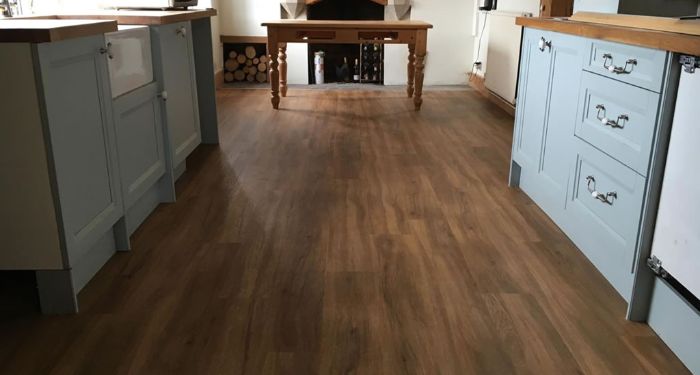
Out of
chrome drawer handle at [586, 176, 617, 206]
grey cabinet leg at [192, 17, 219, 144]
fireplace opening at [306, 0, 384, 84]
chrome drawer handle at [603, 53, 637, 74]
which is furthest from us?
fireplace opening at [306, 0, 384, 84]

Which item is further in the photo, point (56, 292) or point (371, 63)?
point (371, 63)

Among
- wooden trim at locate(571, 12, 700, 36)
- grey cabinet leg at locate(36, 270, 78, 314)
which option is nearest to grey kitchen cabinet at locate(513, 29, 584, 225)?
wooden trim at locate(571, 12, 700, 36)

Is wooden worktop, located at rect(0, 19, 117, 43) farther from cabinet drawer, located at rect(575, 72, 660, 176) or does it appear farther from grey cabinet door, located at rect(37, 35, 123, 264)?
cabinet drawer, located at rect(575, 72, 660, 176)

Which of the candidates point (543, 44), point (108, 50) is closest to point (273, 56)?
point (543, 44)

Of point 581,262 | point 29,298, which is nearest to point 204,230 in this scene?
point 29,298

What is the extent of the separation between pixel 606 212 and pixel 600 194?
67mm

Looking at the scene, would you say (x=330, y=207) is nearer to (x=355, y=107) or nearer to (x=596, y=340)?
A: (x=596, y=340)

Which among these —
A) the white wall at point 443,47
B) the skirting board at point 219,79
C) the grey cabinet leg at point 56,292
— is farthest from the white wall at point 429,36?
the grey cabinet leg at point 56,292

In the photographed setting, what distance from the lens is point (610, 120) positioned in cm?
195

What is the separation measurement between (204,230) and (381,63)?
13.9 ft

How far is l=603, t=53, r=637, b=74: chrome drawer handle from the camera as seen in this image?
1802 mm

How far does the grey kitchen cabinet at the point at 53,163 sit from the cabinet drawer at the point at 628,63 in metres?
1.65

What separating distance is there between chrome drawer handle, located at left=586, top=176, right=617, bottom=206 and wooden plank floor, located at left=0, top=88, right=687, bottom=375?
0.28m

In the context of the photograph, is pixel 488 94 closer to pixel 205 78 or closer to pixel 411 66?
pixel 411 66
